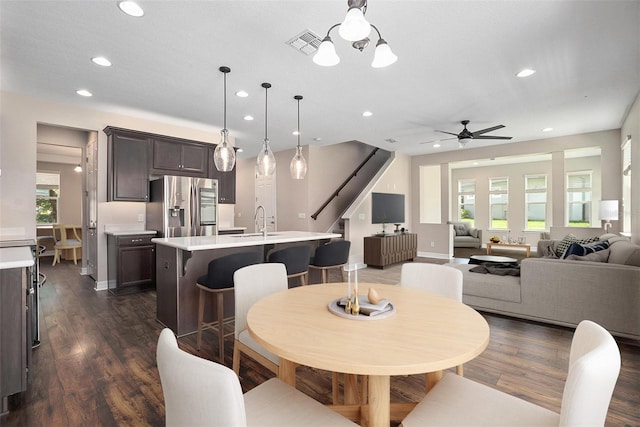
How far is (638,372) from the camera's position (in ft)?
7.31

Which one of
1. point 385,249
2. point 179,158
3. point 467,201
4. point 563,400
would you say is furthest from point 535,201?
point 563,400

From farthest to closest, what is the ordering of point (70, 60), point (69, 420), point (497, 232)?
point (497, 232) < point (70, 60) < point (69, 420)

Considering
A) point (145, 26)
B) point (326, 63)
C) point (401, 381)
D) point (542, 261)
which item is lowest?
point (401, 381)

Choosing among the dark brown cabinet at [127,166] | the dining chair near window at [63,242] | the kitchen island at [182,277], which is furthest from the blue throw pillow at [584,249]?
the dining chair near window at [63,242]

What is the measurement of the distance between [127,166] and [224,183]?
161 centimetres

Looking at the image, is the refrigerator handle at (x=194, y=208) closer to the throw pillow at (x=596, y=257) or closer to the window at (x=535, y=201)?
the throw pillow at (x=596, y=257)

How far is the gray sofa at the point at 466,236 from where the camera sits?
30.7 feet

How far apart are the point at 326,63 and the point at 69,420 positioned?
2527mm

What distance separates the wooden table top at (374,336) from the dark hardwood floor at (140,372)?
2.93 ft

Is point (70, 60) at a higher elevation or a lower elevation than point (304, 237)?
higher

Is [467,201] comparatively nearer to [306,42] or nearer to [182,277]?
[306,42]

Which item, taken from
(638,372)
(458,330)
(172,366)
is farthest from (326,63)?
(638,372)

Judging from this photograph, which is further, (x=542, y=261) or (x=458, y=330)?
(x=542, y=261)

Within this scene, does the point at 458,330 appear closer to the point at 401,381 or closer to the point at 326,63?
the point at 401,381
